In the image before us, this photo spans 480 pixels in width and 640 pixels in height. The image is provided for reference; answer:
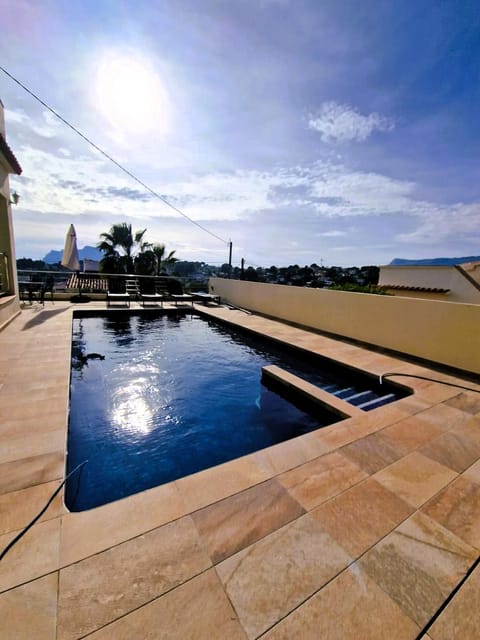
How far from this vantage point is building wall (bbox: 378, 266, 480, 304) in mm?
10769

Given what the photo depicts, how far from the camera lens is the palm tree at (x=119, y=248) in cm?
1680

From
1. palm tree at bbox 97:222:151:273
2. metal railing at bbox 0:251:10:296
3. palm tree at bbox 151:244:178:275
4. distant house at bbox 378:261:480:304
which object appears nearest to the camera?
metal railing at bbox 0:251:10:296

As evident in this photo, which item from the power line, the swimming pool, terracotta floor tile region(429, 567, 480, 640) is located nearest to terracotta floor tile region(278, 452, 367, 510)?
terracotta floor tile region(429, 567, 480, 640)

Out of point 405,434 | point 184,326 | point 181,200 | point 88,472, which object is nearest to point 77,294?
point 184,326

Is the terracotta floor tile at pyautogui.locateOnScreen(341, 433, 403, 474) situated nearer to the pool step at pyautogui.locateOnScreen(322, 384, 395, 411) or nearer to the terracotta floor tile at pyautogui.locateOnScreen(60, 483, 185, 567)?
the pool step at pyautogui.locateOnScreen(322, 384, 395, 411)

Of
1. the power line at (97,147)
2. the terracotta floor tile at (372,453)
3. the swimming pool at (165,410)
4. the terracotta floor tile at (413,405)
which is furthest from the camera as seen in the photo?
the power line at (97,147)

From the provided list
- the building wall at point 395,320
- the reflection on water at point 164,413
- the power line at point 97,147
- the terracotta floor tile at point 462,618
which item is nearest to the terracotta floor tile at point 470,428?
the reflection on water at point 164,413

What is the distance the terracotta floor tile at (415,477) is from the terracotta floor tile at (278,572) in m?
0.73

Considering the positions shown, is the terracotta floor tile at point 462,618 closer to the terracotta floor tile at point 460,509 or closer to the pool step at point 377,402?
the terracotta floor tile at point 460,509

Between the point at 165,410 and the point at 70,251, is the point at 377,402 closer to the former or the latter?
the point at 165,410

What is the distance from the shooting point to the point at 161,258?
57.6 ft

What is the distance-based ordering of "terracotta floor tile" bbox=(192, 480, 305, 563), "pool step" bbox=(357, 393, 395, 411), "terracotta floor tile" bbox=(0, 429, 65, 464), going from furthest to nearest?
1. "pool step" bbox=(357, 393, 395, 411)
2. "terracotta floor tile" bbox=(0, 429, 65, 464)
3. "terracotta floor tile" bbox=(192, 480, 305, 563)

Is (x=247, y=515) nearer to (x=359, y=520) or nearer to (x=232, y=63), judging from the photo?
(x=359, y=520)

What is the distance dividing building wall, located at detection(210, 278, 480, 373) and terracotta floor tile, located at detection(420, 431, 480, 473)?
2.42 m
